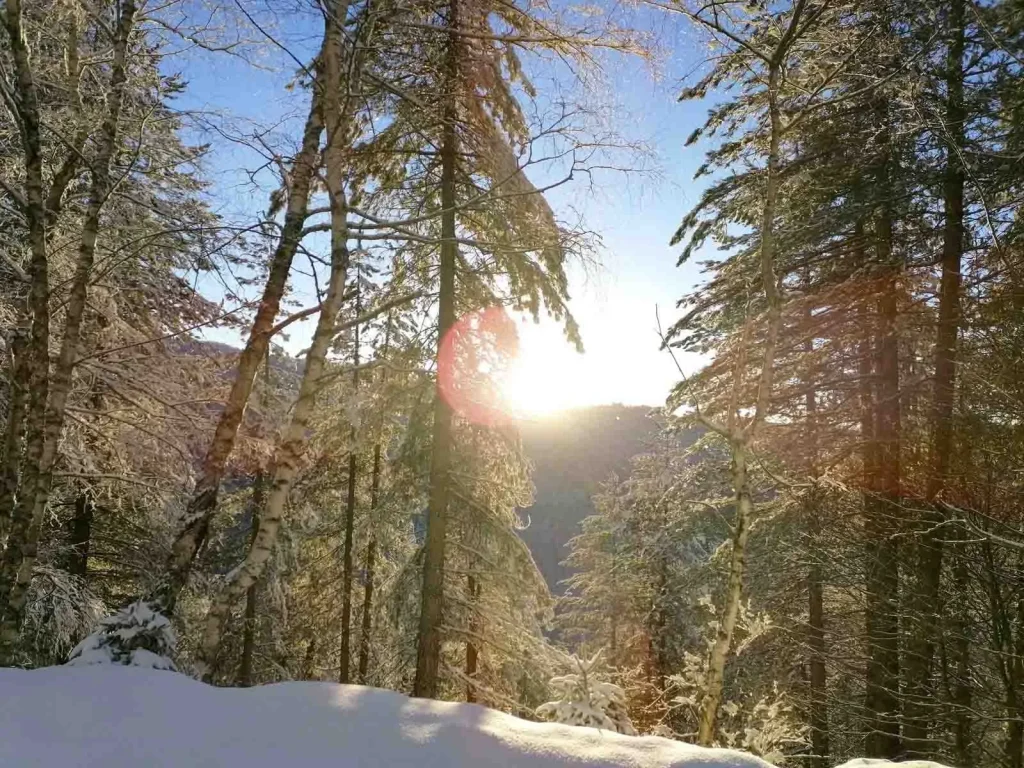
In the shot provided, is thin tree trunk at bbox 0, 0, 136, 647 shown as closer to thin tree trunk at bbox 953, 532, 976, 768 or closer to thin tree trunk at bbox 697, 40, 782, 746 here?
thin tree trunk at bbox 697, 40, 782, 746

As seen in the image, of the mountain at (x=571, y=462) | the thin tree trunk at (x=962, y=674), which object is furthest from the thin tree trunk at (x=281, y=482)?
the mountain at (x=571, y=462)

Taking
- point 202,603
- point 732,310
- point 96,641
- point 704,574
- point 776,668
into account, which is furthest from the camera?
point 202,603

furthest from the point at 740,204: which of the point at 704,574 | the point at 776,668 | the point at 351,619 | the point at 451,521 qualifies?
the point at 351,619

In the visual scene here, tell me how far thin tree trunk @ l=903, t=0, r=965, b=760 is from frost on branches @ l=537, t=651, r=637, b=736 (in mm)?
4183

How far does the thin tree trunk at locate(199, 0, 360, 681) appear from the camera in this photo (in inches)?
188

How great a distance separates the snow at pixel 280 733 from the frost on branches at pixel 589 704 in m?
1.27

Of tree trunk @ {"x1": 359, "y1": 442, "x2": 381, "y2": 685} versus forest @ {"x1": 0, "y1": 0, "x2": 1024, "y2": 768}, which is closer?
forest @ {"x1": 0, "y1": 0, "x2": 1024, "y2": 768}

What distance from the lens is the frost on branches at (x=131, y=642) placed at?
383 cm

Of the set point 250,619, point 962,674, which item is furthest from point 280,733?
point 250,619

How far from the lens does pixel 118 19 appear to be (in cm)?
562

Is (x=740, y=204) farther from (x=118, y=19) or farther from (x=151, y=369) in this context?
(x=151, y=369)

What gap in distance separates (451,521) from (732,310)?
5791mm

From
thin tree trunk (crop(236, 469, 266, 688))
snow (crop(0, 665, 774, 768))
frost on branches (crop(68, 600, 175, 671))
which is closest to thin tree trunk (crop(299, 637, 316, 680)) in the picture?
thin tree trunk (crop(236, 469, 266, 688))

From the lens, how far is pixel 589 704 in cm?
423
